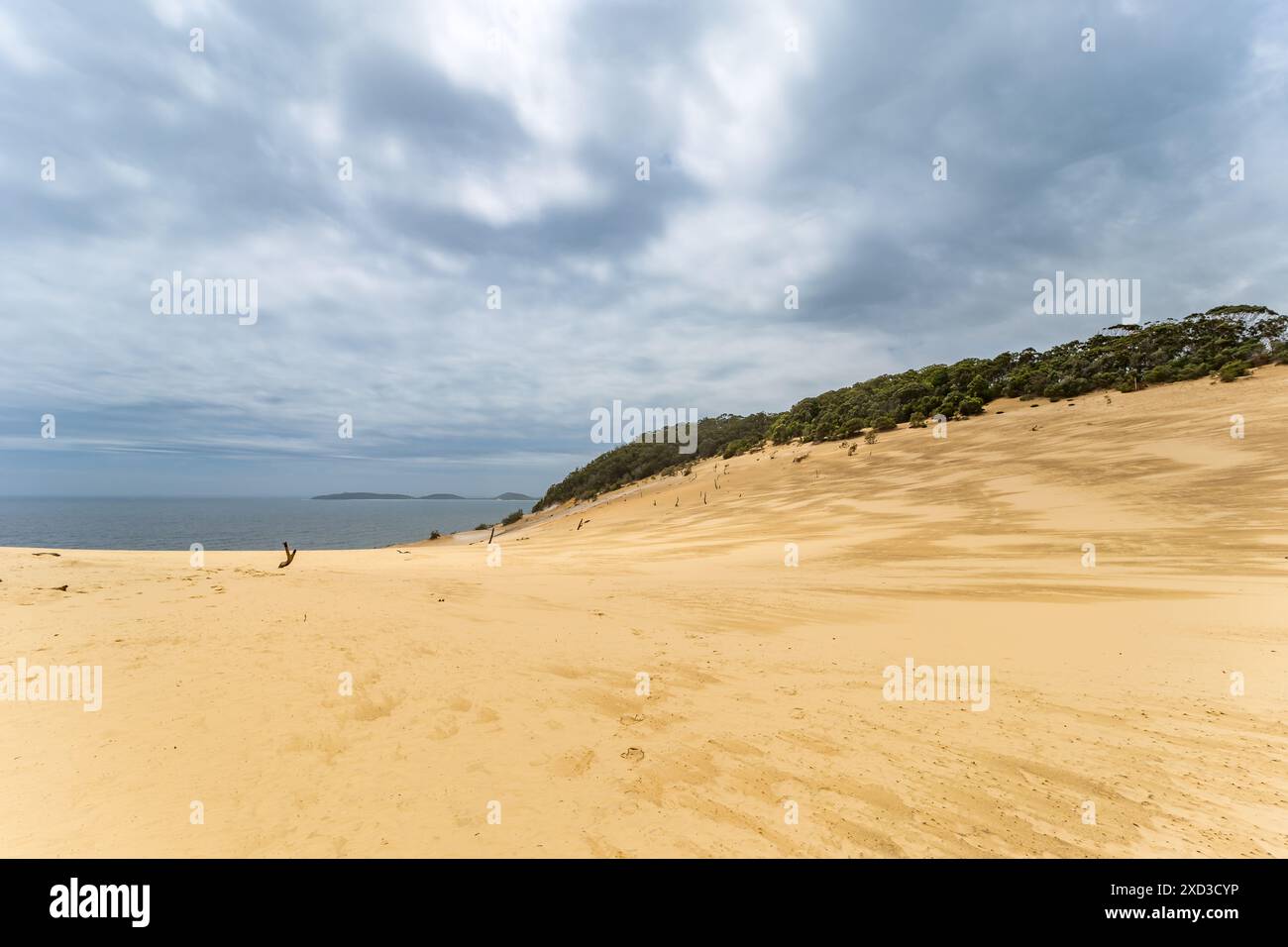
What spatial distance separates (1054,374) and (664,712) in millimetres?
55545

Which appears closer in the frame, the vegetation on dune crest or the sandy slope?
the sandy slope

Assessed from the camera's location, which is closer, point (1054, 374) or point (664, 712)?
point (664, 712)

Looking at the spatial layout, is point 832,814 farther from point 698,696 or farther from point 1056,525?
point 1056,525

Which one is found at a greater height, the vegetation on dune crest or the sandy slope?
the vegetation on dune crest

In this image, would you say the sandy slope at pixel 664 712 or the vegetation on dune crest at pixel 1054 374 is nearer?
the sandy slope at pixel 664 712

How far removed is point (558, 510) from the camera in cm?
6031

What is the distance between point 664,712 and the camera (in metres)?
5.57

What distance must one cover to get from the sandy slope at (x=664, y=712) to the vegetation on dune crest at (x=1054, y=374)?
1292 inches

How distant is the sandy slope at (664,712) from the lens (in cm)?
353

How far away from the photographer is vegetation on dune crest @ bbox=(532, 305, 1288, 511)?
1485 inches

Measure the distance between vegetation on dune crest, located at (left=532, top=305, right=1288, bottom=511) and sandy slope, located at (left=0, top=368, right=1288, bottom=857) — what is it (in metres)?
32.8

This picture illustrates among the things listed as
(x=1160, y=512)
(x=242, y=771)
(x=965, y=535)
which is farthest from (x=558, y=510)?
(x=242, y=771)

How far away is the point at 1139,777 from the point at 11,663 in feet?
41.9
